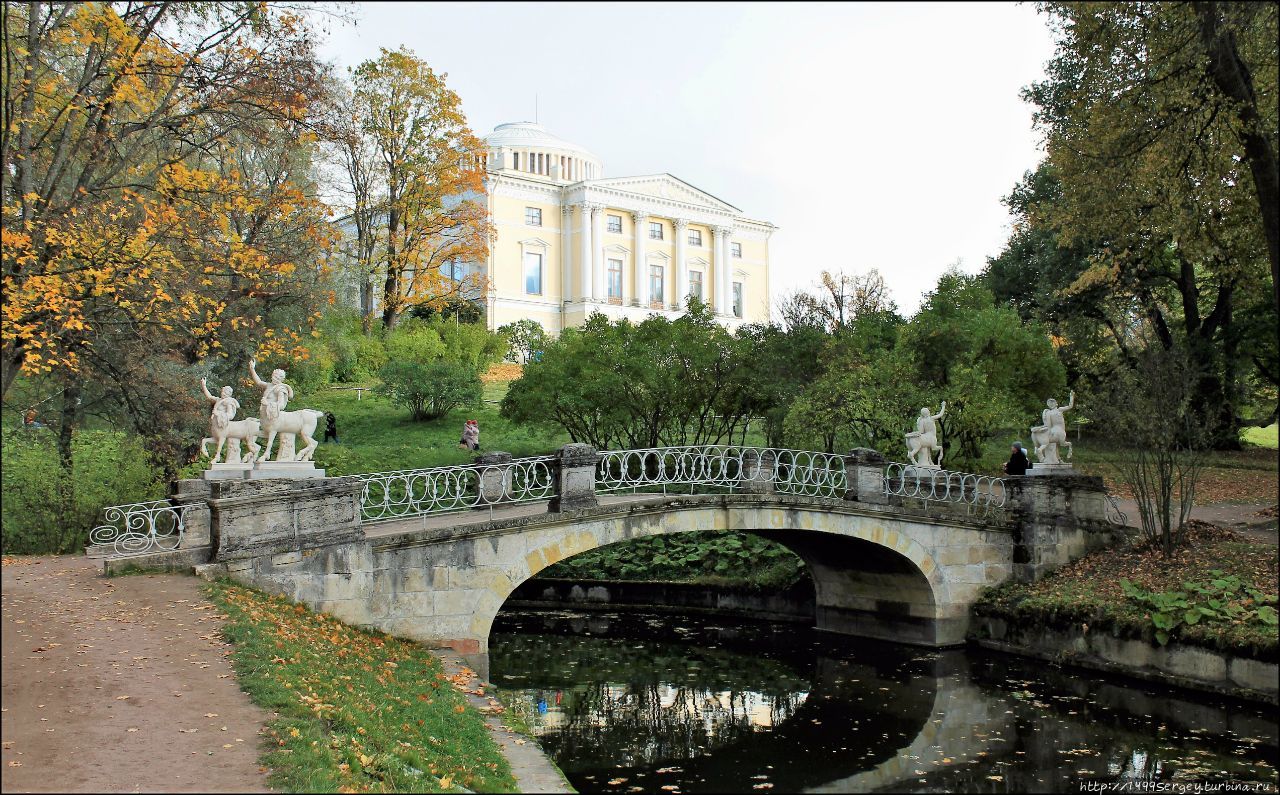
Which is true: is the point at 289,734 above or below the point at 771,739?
above

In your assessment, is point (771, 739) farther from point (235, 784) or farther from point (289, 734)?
point (235, 784)

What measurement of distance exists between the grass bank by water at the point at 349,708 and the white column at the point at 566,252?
167ft

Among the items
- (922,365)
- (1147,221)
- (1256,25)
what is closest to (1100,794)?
(1256,25)

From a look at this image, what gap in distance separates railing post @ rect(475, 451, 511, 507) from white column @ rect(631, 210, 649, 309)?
47.6 meters

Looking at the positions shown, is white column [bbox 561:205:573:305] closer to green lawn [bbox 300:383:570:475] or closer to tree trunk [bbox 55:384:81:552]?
green lawn [bbox 300:383:570:475]

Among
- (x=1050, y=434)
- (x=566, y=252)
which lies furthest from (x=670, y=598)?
(x=566, y=252)

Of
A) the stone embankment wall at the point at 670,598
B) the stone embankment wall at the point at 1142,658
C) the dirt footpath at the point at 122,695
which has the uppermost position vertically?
the dirt footpath at the point at 122,695

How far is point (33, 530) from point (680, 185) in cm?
5237

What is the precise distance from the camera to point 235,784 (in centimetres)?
690

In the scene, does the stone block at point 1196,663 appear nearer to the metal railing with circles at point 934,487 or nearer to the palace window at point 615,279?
the metal railing with circles at point 934,487

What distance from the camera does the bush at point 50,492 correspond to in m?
19.5

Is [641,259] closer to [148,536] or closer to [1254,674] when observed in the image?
[148,536]

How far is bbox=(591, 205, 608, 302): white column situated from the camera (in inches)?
2463

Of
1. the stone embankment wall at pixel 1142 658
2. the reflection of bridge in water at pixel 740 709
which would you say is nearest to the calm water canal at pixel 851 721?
the reflection of bridge in water at pixel 740 709
